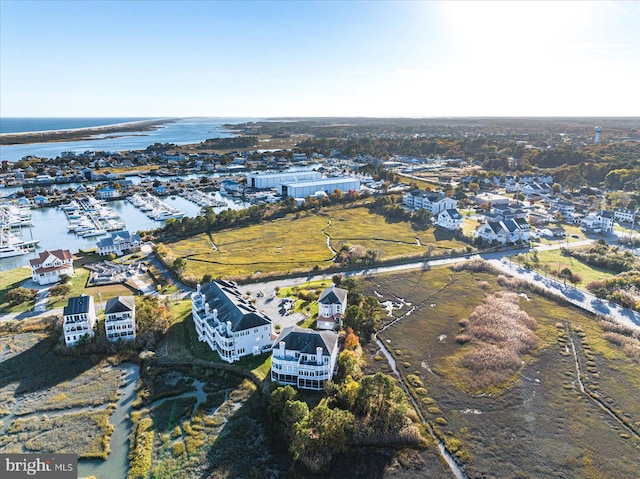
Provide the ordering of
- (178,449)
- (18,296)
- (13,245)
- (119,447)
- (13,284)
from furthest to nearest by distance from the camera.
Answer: (13,245) → (13,284) → (18,296) → (119,447) → (178,449)

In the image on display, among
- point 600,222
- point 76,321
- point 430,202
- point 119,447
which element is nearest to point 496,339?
point 119,447

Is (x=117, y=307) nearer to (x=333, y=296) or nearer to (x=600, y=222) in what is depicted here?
(x=333, y=296)

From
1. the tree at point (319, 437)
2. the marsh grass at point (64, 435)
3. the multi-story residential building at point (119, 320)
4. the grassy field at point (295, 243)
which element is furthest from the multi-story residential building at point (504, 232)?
the marsh grass at point (64, 435)

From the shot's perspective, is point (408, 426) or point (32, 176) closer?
point (408, 426)

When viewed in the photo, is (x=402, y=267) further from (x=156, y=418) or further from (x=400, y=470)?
(x=156, y=418)

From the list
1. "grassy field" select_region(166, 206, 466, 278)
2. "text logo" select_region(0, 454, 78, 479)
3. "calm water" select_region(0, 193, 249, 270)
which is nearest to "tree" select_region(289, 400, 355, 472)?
"text logo" select_region(0, 454, 78, 479)

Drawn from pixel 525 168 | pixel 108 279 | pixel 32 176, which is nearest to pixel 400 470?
pixel 108 279

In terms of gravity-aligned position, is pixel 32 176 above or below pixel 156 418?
above
